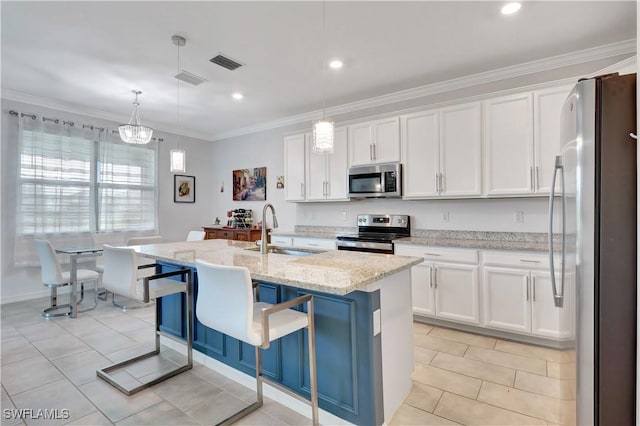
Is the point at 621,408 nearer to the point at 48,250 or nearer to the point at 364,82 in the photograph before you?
the point at 364,82

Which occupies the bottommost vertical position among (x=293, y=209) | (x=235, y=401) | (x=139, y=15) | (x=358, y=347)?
(x=235, y=401)

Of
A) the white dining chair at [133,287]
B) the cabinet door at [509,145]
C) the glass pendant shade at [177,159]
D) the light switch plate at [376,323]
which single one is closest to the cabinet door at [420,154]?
the cabinet door at [509,145]

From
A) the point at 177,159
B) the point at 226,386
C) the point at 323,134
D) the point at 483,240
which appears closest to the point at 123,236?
the point at 177,159

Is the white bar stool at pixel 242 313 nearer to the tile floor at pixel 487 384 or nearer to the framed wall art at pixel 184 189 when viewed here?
the tile floor at pixel 487 384

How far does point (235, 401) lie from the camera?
2090 mm

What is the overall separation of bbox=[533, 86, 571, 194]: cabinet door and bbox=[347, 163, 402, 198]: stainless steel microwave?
4.40 ft

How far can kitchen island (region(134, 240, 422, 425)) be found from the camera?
167 centimetres

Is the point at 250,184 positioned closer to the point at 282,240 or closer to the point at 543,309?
the point at 282,240

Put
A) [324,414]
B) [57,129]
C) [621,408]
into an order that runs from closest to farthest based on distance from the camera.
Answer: [621,408], [324,414], [57,129]

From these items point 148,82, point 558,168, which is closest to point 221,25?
point 148,82

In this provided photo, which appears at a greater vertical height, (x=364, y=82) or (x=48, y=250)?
(x=364, y=82)

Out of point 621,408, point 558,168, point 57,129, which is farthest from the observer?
point 57,129

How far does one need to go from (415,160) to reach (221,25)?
2.35 metres

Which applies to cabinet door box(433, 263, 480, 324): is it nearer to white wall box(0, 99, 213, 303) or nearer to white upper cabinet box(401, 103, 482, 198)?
white upper cabinet box(401, 103, 482, 198)
